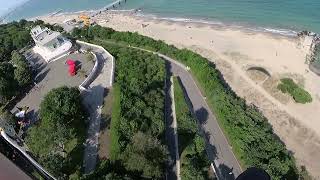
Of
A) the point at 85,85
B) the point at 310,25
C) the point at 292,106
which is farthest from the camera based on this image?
the point at 310,25

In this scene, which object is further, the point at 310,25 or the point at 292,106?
the point at 310,25

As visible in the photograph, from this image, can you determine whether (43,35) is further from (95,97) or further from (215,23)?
(215,23)

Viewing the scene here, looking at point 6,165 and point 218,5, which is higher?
point 6,165

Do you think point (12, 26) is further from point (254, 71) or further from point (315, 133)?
point (315, 133)

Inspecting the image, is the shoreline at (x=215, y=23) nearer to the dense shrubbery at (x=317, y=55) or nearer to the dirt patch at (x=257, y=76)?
the dense shrubbery at (x=317, y=55)

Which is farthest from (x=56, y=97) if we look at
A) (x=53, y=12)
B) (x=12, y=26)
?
(x=53, y=12)

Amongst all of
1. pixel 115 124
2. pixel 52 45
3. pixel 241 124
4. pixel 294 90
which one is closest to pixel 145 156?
pixel 115 124
